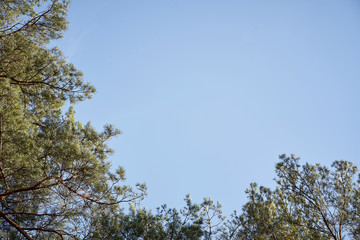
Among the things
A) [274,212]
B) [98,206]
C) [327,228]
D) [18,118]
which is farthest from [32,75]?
[327,228]

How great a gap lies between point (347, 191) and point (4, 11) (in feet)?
32.5

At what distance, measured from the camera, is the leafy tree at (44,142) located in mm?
4684

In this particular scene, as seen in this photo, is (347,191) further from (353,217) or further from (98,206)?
(98,206)

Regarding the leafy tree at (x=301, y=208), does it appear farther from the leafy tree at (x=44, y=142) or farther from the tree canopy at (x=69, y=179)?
the leafy tree at (x=44, y=142)

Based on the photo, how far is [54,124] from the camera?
5625 millimetres

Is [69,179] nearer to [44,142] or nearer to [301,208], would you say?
[44,142]

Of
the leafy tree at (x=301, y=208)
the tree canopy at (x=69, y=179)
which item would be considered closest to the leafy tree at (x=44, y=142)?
the tree canopy at (x=69, y=179)

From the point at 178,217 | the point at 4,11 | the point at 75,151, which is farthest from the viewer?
the point at 178,217

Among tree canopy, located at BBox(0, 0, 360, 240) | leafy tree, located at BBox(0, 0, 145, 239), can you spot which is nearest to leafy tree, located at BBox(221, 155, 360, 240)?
tree canopy, located at BBox(0, 0, 360, 240)

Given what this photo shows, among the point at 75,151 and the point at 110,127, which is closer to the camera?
the point at 75,151

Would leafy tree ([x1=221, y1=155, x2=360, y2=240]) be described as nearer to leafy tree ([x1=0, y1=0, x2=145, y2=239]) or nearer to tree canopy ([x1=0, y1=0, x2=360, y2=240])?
tree canopy ([x1=0, y1=0, x2=360, y2=240])

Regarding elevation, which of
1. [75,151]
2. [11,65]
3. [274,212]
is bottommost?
[274,212]

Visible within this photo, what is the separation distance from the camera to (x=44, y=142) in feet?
16.2

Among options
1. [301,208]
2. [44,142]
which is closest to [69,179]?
[44,142]
